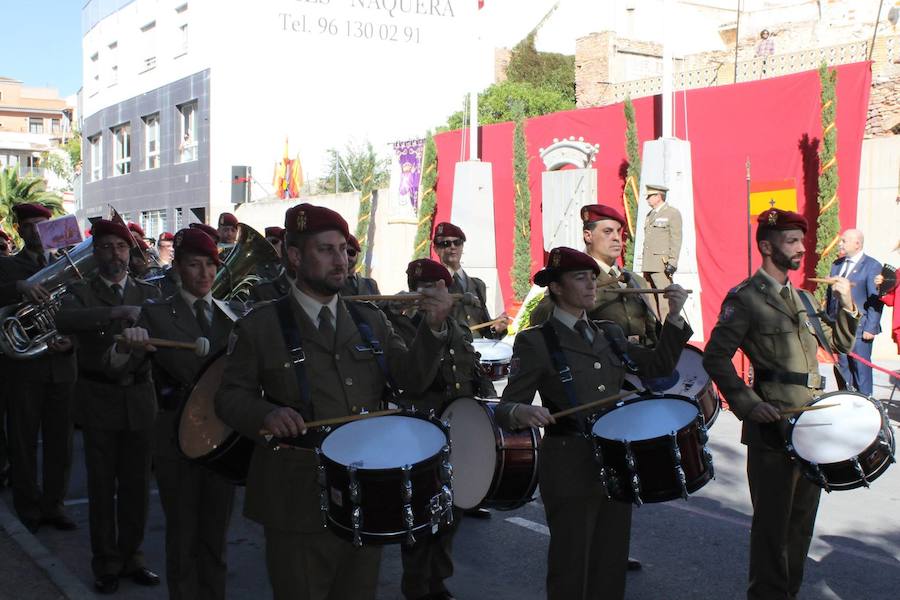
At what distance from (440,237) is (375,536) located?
423 centimetres

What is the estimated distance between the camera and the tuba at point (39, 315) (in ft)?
21.6

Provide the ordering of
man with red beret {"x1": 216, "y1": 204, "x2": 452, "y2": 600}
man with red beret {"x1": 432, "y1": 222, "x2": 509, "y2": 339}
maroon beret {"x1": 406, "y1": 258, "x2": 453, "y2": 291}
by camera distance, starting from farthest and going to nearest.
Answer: man with red beret {"x1": 432, "y1": 222, "x2": 509, "y2": 339}, maroon beret {"x1": 406, "y1": 258, "x2": 453, "y2": 291}, man with red beret {"x1": 216, "y1": 204, "x2": 452, "y2": 600}

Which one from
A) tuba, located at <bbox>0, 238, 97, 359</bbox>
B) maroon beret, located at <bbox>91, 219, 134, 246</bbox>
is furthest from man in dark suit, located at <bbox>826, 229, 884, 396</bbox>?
tuba, located at <bbox>0, 238, 97, 359</bbox>

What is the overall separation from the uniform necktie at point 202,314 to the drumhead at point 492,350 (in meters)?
2.58

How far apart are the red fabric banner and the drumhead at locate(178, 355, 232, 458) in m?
12.4

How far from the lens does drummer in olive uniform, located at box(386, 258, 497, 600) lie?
18.0ft

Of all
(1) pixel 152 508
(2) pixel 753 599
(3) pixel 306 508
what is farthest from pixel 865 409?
(1) pixel 152 508

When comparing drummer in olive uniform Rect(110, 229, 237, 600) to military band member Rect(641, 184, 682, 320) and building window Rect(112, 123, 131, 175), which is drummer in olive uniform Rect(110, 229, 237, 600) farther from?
building window Rect(112, 123, 131, 175)

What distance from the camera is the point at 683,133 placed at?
17406 mm

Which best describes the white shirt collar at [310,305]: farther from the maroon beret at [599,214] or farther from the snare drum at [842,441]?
the maroon beret at [599,214]

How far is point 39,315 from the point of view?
6863 mm

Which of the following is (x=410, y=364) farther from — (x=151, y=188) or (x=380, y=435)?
(x=151, y=188)

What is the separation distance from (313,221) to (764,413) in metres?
2.47

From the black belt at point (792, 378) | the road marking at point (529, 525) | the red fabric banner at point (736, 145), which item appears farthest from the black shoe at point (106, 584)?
the red fabric banner at point (736, 145)
